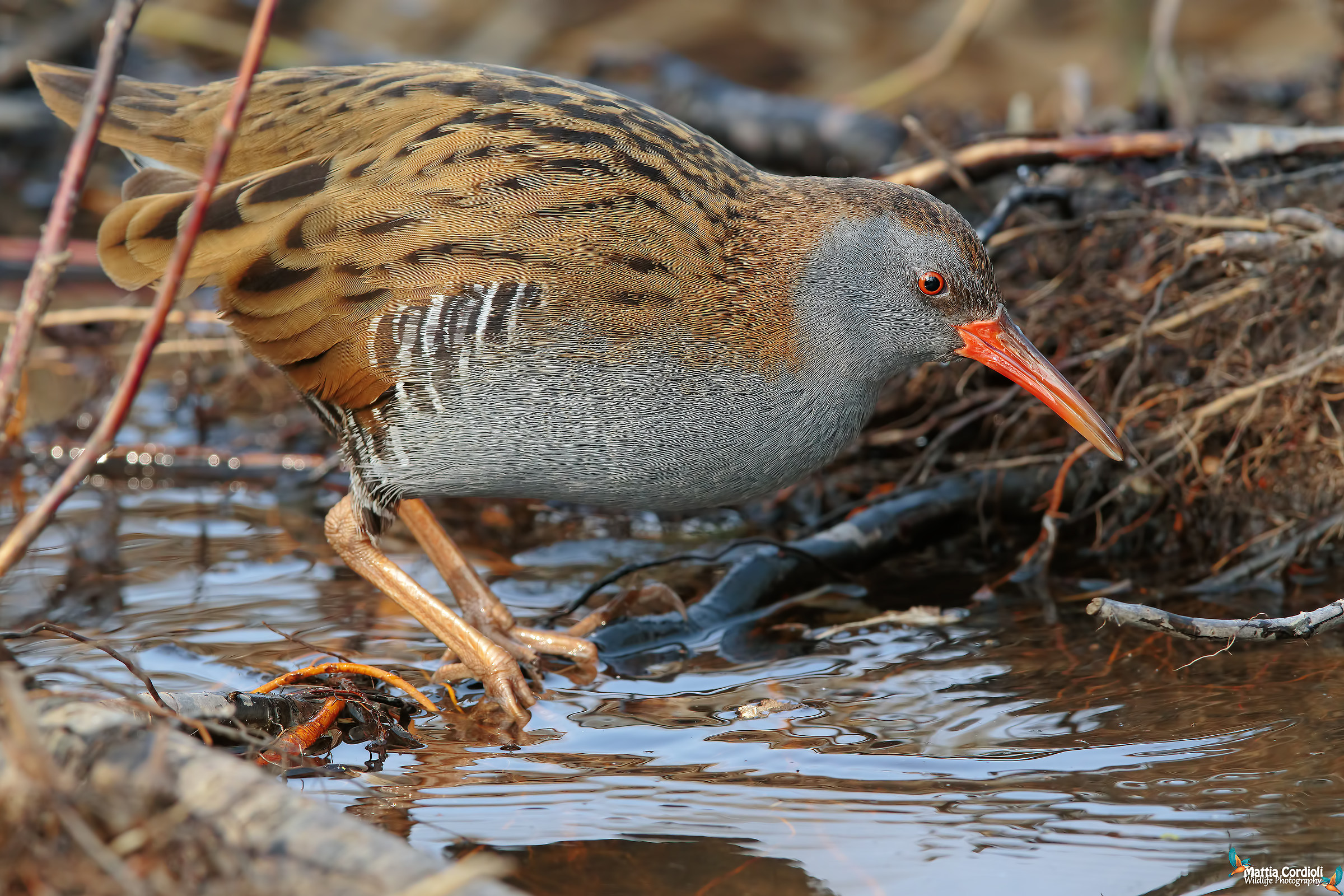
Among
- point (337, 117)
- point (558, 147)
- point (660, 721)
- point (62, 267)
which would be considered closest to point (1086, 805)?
point (660, 721)

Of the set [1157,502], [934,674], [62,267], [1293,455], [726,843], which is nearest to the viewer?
[62,267]

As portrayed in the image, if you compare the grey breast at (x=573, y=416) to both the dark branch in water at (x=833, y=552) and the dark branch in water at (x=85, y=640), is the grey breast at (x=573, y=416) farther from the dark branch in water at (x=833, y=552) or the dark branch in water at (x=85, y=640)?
the dark branch in water at (x=85, y=640)

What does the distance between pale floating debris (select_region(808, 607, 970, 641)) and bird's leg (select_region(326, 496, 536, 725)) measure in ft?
2.83

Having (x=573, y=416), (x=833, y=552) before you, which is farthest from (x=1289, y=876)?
(x=833, y=552)

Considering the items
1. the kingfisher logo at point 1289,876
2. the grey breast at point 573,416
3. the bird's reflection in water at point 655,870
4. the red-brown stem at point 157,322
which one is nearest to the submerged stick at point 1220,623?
the kingfisher logo at point 1289,876

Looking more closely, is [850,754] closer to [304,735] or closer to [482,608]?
[304,735]

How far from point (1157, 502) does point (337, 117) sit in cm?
283

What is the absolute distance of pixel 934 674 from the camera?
11.4 ft

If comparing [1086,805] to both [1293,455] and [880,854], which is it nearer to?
[880,854]

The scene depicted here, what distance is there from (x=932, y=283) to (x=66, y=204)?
7.02ft

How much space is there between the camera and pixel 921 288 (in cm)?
349

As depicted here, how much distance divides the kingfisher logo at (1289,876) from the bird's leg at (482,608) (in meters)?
1.79

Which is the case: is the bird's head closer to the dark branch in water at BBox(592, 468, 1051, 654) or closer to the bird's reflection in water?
the dark branch in water at BBox(592, 468, 1051, 654)

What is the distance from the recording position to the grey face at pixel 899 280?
3459 mm
